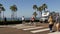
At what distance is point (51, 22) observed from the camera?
55.6 feet

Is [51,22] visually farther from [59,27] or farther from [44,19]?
[44,19]

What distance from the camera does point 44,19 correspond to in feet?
159

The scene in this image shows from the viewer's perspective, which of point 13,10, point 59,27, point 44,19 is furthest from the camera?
point 13,10

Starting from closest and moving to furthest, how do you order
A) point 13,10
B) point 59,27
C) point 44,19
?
point 59,27 < point 44,19 < point 13,10

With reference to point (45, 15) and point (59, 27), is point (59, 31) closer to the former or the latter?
point (59, 27)

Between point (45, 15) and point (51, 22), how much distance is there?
3382cm

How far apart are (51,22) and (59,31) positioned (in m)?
1.14

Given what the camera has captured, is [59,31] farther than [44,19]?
No

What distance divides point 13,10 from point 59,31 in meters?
70.4

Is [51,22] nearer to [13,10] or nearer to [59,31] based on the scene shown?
[59,31]

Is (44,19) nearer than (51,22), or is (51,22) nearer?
(51,22)

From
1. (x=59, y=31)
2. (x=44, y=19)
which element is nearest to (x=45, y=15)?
(x=44, y=19)

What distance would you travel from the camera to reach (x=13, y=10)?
86.7m

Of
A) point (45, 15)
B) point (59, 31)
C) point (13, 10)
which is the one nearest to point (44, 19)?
point (45, 15)
